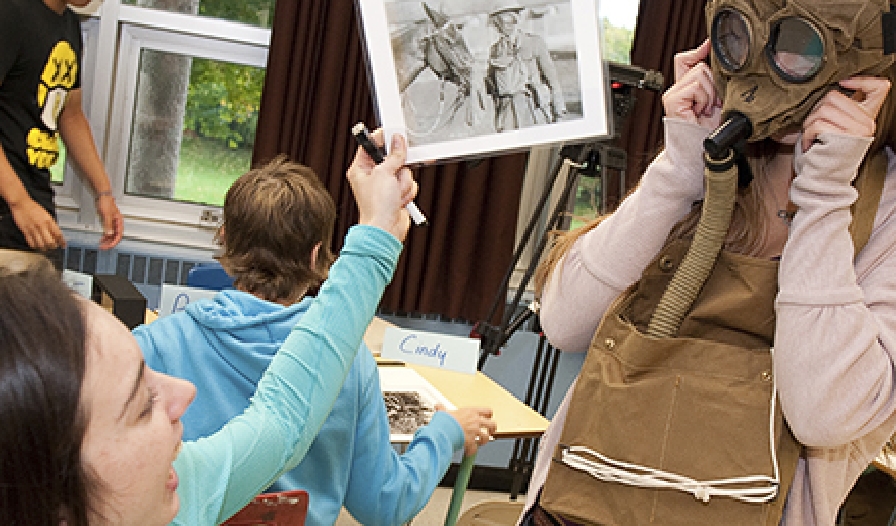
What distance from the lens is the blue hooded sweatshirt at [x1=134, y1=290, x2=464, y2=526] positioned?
1.31 meters

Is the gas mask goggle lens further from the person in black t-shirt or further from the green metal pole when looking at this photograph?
the person in black t-shirt

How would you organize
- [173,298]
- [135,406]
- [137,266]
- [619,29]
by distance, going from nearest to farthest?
[135,406] < [173,298] < [137,266] < [619,29]

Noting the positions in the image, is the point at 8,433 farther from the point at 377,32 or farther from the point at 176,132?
the point at 176,132

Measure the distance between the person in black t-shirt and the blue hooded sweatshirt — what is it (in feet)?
4.18

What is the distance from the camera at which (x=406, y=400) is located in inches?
76.5

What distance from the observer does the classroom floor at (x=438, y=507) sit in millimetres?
3043

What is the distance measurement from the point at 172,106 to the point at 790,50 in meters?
2.73

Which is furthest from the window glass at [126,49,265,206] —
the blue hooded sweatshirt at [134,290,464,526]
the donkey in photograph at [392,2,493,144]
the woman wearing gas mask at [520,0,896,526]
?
the woman wearing gas mask at [520,0,896,526]

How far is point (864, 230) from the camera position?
95 cm

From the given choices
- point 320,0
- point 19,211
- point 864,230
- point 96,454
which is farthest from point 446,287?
point 96,454

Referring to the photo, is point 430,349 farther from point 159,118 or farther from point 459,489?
point 159,118

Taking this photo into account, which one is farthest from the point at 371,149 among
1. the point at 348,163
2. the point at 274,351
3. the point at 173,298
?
the point at 348,163

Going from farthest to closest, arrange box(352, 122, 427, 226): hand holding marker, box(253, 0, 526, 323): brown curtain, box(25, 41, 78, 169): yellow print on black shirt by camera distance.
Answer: box(253, 0, 526, 323): brown curtain
box(25, 41, 78, 169): yellow print on black shirt
box(352, 122, 427, 226): hand holding marker

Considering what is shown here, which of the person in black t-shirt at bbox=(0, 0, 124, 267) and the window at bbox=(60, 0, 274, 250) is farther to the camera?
the window at bbox=(60, 0, 274, 250)
